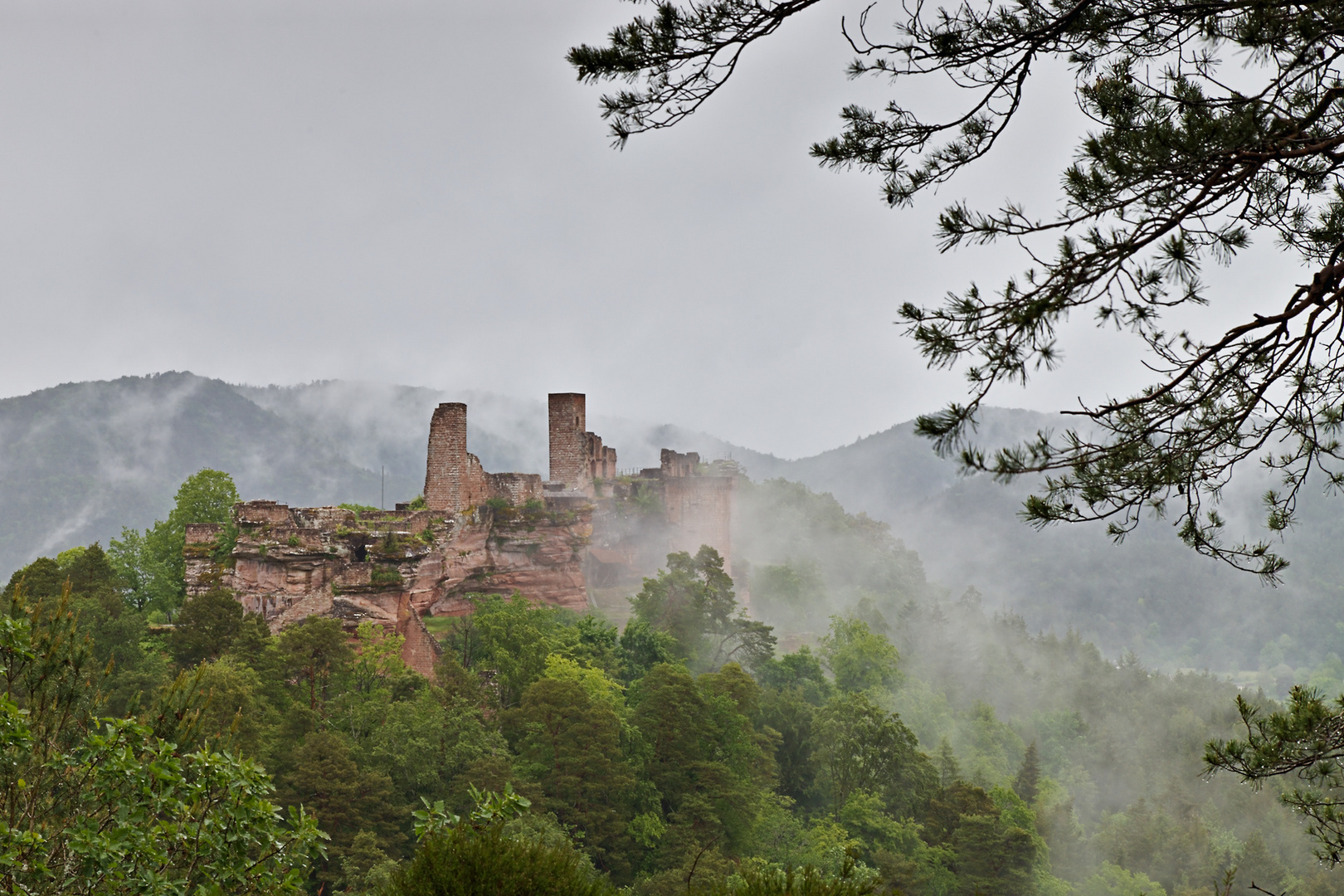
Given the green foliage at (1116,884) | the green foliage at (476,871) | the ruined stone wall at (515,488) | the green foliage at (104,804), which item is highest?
the ruined stone wall at (515,488)

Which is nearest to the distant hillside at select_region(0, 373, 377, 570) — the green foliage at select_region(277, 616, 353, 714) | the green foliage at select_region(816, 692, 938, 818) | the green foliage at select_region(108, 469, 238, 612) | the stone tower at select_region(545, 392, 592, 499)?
the green foliage at select_region(108, 469, 238, 612)

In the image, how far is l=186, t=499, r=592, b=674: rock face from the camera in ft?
72.4

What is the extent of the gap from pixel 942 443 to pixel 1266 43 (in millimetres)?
2422

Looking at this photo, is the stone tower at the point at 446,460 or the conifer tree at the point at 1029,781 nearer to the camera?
the stone tower at the point at 446,460

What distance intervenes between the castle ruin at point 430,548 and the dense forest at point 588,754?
101 cm

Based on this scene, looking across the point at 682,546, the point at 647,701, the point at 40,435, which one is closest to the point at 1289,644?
the point at 682,546

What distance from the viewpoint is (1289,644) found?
10488cm

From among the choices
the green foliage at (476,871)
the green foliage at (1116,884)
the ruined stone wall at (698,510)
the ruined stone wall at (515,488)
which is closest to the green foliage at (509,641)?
the ruined stone wall at (515,488)

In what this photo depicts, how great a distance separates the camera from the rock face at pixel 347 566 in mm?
22078

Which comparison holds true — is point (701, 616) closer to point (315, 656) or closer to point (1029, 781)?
point (315, 656)

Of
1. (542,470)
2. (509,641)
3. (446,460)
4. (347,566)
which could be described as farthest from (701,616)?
(542,470)

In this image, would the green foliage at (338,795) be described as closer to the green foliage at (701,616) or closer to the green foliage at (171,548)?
the green foliage at (171,548)

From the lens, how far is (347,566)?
22.5m

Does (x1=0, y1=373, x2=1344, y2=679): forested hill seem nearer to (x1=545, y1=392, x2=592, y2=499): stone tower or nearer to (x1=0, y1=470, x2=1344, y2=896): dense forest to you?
(x1=0, y1=470, x2=1344, y2=896): dense forest
